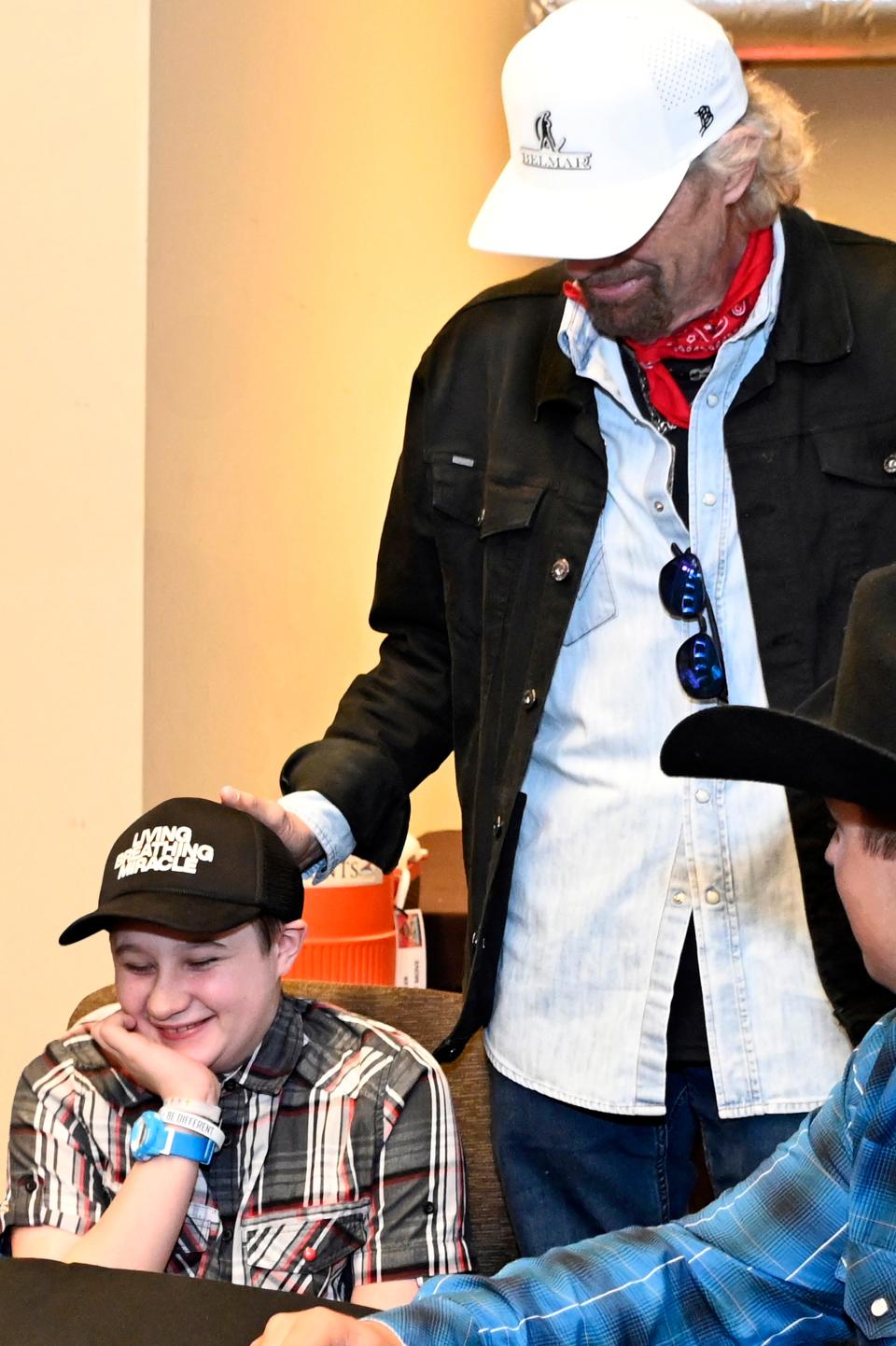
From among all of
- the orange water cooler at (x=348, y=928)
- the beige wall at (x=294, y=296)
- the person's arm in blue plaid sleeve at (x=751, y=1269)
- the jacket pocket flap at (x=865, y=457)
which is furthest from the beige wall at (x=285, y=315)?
the person's arm in blue plaid sleeve at (x=751, y=1269)

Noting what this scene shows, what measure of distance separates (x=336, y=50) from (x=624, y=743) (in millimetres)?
2590

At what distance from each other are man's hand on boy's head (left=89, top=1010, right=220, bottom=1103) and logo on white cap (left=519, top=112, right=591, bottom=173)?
3.35 feet

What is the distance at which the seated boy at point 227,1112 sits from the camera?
176 cm

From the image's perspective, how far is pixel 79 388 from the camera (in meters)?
2.87

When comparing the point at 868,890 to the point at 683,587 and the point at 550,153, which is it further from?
the point at 550,153

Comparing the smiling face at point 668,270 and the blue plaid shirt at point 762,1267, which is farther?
the smiling face at point 668,270

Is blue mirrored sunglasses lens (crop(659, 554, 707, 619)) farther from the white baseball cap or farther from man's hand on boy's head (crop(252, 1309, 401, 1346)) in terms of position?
man's hand on boy's head (crop(252, 1309, 401, 1346))

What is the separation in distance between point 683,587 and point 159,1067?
0.75 metres

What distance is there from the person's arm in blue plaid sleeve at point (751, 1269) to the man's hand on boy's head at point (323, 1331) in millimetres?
70

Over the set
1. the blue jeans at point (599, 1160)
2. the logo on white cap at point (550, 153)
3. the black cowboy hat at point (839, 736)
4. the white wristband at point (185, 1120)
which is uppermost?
the logo on white cap at point (550, 153)

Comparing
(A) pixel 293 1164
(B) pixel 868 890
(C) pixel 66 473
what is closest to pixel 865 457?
(B) pixel 868 890

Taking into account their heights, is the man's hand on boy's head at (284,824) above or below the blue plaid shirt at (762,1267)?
above

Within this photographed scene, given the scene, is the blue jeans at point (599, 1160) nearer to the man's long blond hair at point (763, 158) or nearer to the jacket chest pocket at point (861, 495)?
the jacket chest pocket at point (861, 495)

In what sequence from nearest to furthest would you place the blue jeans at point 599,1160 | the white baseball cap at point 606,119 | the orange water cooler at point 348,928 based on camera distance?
1. the white baseball cap at point 606,119
2. the blue jeans at point 599,1160
3. the orange water cooler at point 348,928
